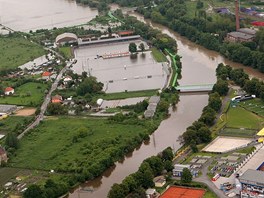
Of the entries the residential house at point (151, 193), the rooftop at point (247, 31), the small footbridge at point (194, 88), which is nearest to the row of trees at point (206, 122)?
the small footbridge at point (194, 88)

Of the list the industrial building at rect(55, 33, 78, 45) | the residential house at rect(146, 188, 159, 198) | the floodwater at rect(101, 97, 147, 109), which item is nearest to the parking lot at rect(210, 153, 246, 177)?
the residential house at rect(146, 188, 159, 198)

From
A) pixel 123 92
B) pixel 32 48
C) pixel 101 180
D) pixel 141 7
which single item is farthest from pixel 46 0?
pixel 101 180

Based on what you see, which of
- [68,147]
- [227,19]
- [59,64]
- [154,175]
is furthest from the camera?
[227,19]

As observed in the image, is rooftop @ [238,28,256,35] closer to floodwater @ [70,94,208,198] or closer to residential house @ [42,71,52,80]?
floodwater @ [70,94,208,198]

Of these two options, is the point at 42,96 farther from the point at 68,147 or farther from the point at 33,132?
the point at 68,147

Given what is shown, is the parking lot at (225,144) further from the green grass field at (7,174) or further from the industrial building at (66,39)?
the industrial building at (66,39)

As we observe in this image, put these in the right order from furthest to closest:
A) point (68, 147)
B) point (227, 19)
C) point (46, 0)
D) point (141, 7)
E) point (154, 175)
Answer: point (46, 0) → point (141, 7) → point (227, 19) → point (68, 147) → point (154, 175)
